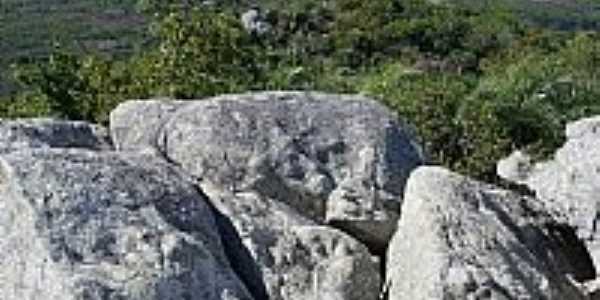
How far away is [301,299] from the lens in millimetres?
15914

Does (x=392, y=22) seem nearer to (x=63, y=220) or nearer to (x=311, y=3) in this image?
(x=311, y=3)

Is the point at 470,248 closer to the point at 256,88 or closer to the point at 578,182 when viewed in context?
the point at 578,182

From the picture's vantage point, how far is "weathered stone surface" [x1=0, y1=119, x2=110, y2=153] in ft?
55.3

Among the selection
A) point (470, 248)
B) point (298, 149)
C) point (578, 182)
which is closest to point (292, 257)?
point (470, 248)

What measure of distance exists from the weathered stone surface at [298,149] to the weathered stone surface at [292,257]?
929mm

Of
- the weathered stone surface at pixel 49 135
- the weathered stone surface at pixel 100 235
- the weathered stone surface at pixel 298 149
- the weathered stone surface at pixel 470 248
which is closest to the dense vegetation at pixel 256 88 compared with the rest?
the weathered stone surface at pixel 298 149

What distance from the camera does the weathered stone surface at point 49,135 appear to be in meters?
16.9

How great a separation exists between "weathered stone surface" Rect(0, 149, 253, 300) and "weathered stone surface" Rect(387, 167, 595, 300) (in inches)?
89.5

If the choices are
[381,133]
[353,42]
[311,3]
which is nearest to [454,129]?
[381,133]

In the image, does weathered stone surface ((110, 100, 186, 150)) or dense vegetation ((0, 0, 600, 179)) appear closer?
weathered stone surface ((110, 100, 186, 150))

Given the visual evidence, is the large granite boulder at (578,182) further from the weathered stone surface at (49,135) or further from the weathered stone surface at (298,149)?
the weathered stone surface at (49,135)

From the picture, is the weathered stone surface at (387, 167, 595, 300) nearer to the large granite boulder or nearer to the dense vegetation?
the large granite boulder

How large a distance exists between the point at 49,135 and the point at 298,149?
11.4 feet

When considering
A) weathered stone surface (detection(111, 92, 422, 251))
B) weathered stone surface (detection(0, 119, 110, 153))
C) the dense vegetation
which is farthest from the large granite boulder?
weathered stone surface (detection(0, 119, 110, 153))
